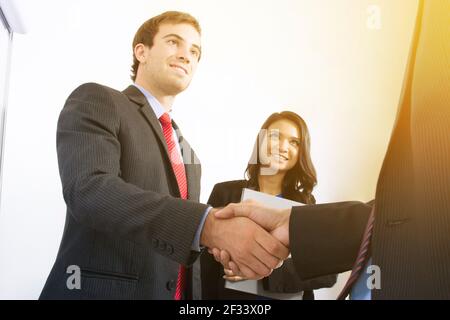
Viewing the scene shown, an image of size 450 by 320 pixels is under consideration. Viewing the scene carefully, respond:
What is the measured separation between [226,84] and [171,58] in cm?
64

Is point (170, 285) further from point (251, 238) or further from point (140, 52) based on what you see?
point (140, 52)

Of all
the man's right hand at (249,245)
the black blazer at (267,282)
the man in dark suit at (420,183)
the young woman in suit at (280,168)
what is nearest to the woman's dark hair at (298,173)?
the young woman in suit at (280,168)

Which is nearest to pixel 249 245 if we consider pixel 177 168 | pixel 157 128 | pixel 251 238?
pixel 251 238

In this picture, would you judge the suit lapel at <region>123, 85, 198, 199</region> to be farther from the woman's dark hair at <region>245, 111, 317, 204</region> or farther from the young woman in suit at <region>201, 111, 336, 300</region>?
the woman's dark hair at <region>245, 111, 317, 204</region>

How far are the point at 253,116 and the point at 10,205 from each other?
123 cm

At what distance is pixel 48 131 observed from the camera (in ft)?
5.92

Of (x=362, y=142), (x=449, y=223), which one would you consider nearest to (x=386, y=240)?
(x=449, y=223)

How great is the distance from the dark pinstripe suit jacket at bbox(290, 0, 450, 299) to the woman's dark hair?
1.22 meters

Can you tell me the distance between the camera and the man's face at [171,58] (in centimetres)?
151

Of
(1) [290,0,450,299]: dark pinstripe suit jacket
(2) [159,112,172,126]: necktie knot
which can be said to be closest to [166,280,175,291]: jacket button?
(2) [159,112,172,126]: necktie knot

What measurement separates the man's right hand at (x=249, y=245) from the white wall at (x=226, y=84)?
0.88m

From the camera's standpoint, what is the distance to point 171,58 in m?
1.58

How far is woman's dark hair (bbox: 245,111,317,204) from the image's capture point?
1.84 metres
